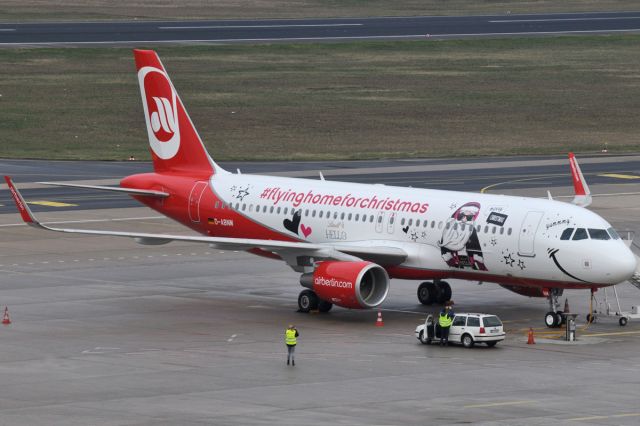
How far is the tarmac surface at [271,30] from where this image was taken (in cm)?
17138

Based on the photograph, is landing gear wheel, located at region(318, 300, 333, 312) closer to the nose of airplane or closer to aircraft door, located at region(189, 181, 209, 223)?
aircraft door, located at region(189, 181, 209, 223)

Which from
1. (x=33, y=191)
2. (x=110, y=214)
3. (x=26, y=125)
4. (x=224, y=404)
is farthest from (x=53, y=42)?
(x=224, y=404)

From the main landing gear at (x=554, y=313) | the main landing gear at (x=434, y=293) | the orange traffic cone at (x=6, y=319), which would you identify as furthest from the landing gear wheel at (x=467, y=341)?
the orange traffic cone at (x=6, y=319)

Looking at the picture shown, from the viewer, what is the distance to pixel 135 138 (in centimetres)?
11988

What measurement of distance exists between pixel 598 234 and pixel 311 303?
38.5 ft

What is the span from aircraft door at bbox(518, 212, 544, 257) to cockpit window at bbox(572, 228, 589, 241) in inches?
59.3

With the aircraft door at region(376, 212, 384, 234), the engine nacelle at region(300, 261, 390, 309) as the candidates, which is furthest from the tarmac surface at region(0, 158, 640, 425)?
the aircraft door at region(376, 212, 384, 234)

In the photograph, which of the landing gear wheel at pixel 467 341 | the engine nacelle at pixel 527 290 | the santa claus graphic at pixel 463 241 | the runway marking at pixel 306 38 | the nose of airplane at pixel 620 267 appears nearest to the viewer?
→ the landing gear wheel at pixel 467 341

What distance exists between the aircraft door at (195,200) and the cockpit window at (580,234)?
724 inches

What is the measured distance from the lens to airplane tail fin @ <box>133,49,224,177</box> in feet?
219

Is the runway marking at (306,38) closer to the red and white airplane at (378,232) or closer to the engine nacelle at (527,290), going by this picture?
the red and white airplane at (378,232)

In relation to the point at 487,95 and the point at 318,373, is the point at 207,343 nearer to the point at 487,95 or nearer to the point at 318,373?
the point at 318,373

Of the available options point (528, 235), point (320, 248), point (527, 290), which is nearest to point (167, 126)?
point (320, 248)

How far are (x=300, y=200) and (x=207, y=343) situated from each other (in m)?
12.0
